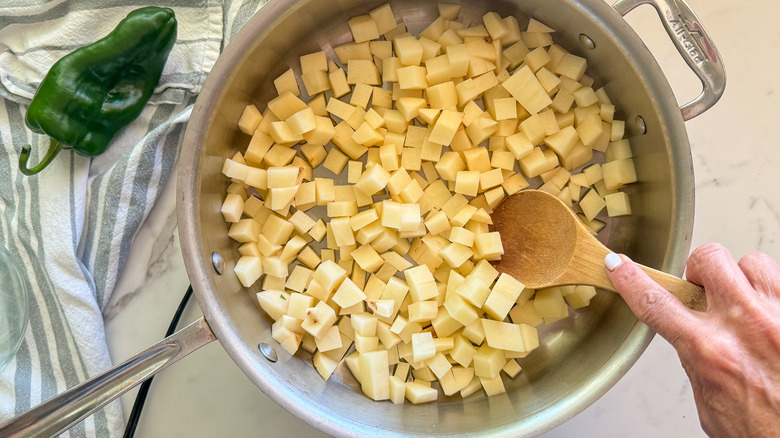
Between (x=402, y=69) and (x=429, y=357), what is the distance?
67cm

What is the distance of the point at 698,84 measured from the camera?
4.76 feet

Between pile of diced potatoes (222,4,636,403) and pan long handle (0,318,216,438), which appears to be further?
pile of diced potatoes (222,4,636,403)

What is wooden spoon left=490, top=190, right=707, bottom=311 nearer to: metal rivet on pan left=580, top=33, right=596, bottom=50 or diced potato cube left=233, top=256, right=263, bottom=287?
metal rivet on pan left=580, top=33, right=596, bottom=50

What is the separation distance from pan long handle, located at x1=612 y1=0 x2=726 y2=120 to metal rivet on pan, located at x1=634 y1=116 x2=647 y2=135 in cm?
18

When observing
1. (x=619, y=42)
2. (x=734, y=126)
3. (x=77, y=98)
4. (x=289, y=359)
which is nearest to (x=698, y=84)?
(x=734, y=126)

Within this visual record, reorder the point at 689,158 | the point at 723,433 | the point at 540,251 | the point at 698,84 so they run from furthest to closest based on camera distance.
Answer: the point at 698,84
the point at 540,251
the point at 689,158
the point at 723,433

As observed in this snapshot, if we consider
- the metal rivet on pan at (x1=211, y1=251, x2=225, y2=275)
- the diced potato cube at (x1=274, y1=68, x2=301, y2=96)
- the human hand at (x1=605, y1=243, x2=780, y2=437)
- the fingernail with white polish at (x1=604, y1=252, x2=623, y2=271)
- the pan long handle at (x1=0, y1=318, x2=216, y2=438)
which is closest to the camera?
the human hand at (x1=605, y1=243, x2=780, y2=437)

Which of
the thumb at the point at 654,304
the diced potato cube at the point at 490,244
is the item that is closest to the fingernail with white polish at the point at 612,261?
the thumb at the point at 654,304

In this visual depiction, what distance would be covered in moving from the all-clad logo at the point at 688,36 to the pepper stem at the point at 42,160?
1354mm

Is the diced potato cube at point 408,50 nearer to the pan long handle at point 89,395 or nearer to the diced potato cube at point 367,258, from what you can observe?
the diced potato cube at point 367,258

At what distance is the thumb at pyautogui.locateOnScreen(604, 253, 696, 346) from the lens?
3.24 feet

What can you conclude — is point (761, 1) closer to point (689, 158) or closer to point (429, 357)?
point (689, 158)

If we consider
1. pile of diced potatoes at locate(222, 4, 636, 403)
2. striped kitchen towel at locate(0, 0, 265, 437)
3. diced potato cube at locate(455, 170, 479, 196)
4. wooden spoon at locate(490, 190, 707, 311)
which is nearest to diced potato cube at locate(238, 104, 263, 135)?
pile of diced potatoes at locate(222, 4, 636, 403)

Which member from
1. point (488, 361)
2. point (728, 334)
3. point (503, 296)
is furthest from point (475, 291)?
point (728, 334)
